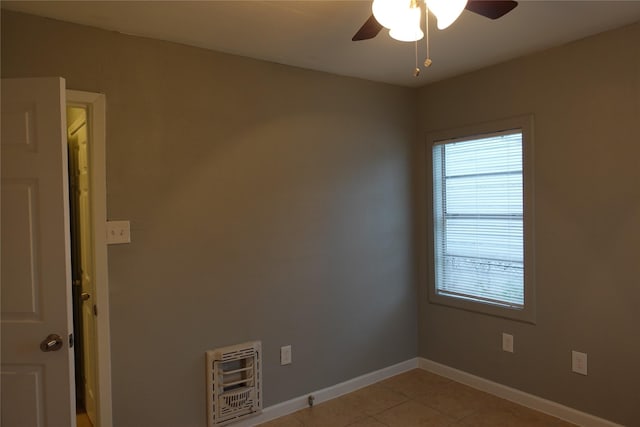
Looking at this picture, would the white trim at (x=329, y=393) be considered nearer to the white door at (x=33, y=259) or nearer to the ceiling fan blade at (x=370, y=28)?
the white door at (x=33, y=259)

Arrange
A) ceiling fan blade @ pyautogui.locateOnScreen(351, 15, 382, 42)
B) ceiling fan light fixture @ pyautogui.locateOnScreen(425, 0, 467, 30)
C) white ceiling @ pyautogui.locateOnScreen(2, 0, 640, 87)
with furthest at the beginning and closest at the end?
white ceiling @ pyautogui.locateOnScreen(2, 0, 640, 87) < ceiling fan blade @ pyautogui.locateOnScreen(351, 15, 382, 42) < ceiling fan light fixture @ pyautogui.locateOnScreen(425, 0, 467, 30)

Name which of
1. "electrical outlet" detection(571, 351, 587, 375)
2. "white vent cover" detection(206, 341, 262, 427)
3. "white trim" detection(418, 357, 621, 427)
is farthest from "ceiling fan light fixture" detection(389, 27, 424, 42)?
"white trim" detection(418, 357, 621, 427)

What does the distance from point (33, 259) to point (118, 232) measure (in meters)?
0.55

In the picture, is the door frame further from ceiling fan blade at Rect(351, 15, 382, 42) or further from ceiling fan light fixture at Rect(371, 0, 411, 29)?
ceiling fan light fixture at Rect(371, 0, 411, 29)

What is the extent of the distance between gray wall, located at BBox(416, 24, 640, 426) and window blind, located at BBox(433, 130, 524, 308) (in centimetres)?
16

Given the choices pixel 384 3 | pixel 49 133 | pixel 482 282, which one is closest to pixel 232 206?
pixel 49 133

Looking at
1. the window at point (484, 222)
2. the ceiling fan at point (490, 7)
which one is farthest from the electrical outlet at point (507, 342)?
the ceiling fan at point (490, 7)

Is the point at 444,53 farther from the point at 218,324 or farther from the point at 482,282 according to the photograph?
the point at 218,324

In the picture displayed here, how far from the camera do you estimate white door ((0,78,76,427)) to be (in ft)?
6.25

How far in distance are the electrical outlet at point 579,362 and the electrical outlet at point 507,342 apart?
429mm

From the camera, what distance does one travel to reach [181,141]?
2662mm

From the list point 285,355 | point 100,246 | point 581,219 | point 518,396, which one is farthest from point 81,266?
point 581,219

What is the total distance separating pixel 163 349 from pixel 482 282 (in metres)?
2.39

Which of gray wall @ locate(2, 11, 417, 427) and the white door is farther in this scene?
gray wall @ locate(2, 11, 417, 427)
